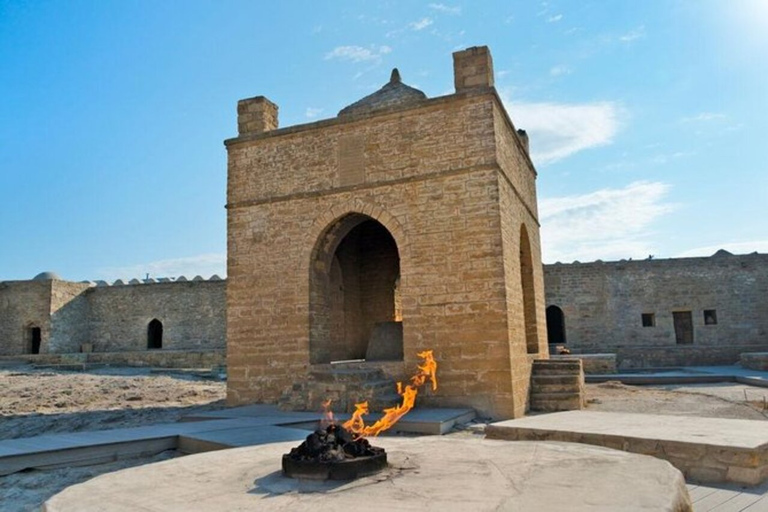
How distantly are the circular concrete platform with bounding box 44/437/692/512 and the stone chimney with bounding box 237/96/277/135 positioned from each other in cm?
725

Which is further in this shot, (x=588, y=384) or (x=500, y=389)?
(x=588, y=384)

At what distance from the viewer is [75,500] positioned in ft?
12.3

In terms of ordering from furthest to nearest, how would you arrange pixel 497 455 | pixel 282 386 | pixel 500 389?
pixel 282 386 < pixel 500 389 < pixel 497 455

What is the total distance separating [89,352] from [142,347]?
255 cm

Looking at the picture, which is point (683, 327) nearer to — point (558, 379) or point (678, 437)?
point (558, 379)

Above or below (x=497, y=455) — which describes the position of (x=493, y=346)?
above

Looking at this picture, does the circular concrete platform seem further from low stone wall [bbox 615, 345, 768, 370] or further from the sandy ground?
low stone wall [bbox 615, 345, 768, 370]

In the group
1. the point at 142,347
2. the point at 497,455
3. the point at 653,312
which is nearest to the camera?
the point at 497,455

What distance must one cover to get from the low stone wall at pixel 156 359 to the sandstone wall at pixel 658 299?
44.8 ft

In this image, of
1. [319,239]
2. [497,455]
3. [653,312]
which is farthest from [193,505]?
[653,312]

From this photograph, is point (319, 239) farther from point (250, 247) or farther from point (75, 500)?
point (75, 500)

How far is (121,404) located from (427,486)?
35.3 feet

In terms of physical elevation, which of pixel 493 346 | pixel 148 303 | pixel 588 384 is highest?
pixel 148 303

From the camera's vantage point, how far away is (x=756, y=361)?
16.7m
